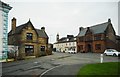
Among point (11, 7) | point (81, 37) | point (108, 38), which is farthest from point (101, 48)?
point (11, 7)

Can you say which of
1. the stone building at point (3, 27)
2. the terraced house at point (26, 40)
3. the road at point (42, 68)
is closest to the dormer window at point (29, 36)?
the terraced house at point (26, 40)

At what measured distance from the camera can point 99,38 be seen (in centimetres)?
5938

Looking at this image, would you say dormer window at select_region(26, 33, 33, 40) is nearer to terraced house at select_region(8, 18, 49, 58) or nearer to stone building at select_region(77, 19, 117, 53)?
terraced house at select_region(8, 18, 49, 58)

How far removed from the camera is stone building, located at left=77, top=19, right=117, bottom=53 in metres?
57.6

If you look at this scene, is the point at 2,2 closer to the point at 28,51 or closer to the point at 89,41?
the point at 28,51

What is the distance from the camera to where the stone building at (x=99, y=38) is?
5756 cm

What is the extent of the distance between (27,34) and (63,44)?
4887 cm

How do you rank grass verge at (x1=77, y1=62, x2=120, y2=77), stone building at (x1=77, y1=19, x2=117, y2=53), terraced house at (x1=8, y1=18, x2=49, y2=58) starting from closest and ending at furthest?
grass verge at (x1=77, y1=62, x2=120, y2=77), terraced house at (x1=8, y1=18, x2=49, y2=58), stone building at (x1=77, y1=19, x2=117, y2=53)

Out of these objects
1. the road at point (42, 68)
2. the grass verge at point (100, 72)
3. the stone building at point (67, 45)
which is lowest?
the road at point (42, 68)

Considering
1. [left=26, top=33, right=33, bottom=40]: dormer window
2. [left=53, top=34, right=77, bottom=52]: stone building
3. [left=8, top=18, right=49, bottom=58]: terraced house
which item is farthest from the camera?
[left=53, top=34, right=77, bottom=52]: stone building

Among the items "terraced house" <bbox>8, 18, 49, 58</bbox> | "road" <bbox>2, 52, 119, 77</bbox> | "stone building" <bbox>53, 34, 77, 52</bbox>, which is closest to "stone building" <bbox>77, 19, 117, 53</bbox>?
"stone building" <bbox>53, 34, 77, 52</bbox>

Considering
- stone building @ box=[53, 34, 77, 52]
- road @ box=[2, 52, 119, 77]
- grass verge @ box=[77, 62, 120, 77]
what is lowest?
road @ box=[2, 52, 119, 77]

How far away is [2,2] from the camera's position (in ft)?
82.8

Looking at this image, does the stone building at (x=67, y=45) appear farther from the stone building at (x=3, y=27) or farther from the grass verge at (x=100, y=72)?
the grass verge at (x=100, y=72)
